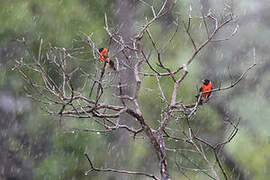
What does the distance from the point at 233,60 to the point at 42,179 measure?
357cm

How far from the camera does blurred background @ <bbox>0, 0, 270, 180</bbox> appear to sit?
6.71m

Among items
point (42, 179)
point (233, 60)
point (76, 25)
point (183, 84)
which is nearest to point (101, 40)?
point (76, 25)

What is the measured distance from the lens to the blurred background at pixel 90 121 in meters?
6.71

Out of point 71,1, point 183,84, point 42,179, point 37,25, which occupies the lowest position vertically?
point 42,179

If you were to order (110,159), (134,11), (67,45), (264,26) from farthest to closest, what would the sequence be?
(264,26), (134,11), (110,159), (67,45)

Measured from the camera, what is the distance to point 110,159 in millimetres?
7094

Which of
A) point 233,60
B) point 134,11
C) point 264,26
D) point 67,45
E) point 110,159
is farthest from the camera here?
point 264,26

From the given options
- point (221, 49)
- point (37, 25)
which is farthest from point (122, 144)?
point (221, 49)

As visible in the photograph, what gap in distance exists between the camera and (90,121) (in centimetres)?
655

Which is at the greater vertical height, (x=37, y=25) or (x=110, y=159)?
(x=37, y=25)

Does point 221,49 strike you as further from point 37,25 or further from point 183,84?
point 37,25

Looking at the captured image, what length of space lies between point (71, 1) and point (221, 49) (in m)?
2.85

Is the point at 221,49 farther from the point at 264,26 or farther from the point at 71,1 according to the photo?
the point at 71,1

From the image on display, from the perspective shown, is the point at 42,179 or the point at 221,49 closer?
the point at 42,179
